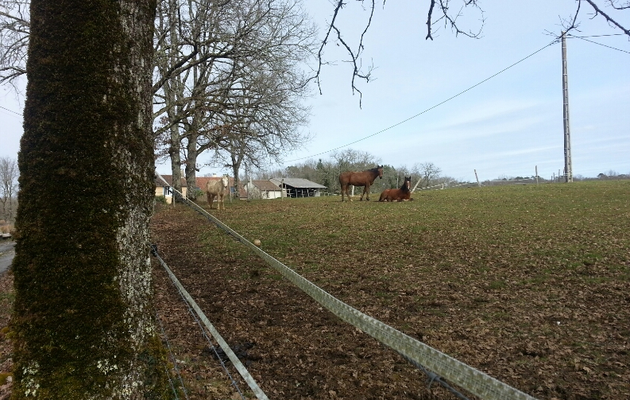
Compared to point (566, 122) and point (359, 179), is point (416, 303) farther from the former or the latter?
point (566, 122)

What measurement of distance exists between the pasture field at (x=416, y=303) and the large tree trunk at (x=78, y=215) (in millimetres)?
1472

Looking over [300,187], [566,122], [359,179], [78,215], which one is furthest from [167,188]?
[300,187]

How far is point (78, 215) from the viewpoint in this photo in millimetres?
1745

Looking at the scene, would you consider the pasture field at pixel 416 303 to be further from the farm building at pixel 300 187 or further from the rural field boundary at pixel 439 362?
the farm building at pixel 300 187

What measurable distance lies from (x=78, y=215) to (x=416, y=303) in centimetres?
463

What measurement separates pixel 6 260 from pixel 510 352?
14.7 meters

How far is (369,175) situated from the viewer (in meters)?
19.4

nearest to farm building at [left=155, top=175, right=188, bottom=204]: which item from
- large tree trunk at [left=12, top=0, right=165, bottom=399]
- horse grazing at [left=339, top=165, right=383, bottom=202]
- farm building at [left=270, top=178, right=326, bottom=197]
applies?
large tree trunk at [left=12, top=0, right=165, bottom=399]

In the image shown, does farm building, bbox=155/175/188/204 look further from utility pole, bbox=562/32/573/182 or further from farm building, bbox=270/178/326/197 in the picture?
farm building, bbox=270/178/326/197

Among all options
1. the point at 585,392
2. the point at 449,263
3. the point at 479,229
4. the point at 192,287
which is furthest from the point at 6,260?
the point at 585,392

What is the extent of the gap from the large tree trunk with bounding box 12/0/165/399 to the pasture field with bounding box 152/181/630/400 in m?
1.47

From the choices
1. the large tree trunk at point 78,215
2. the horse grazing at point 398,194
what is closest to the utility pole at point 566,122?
the horse grazing at point 398,194

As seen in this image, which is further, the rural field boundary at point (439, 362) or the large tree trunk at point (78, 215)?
the large tree trunk at point (78, 215)

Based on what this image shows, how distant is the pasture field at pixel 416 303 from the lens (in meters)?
3.55
